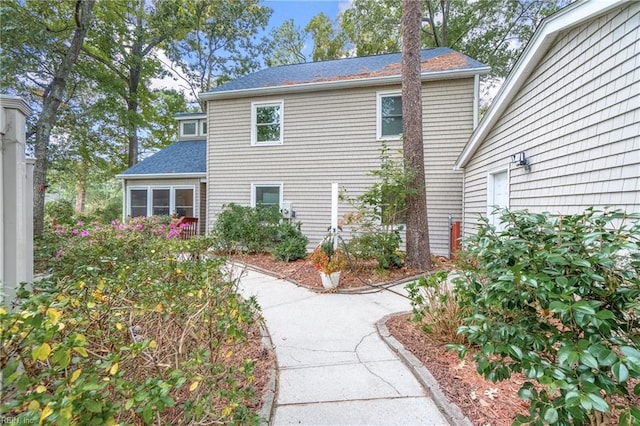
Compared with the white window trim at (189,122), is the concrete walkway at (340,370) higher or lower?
lower

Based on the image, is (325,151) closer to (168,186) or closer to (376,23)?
(168,186)

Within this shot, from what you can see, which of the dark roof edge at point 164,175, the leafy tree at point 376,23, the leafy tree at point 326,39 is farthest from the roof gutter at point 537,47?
the leafy tree at point 326,39

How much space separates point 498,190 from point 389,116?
12.4 ft

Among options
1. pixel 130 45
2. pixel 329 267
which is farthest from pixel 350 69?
pixel 130 45

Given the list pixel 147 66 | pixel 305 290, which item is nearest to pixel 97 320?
pixel 305 290

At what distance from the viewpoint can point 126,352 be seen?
5.20ft

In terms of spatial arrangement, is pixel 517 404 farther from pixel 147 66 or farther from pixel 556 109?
pixel 147 66

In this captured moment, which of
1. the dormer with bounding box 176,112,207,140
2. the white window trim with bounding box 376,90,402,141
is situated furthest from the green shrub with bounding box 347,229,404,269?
the dormer with bounding box 176,112,207,140

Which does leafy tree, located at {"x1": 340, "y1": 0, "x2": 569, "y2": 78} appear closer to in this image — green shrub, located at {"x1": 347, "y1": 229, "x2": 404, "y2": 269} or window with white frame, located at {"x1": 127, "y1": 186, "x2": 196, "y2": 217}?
window with white frame, located at {"x1": 127, "y1": 186, "x2": 196, "y2": 217}

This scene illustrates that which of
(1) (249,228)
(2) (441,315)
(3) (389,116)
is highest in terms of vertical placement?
(3) (389,116)

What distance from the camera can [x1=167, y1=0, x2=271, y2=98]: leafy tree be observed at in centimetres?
1677

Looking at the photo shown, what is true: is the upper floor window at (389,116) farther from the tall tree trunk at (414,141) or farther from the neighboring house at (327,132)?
the tall tree trunk at (414,141)

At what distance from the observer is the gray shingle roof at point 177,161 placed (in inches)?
450

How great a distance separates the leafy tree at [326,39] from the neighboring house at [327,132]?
28.0ft
